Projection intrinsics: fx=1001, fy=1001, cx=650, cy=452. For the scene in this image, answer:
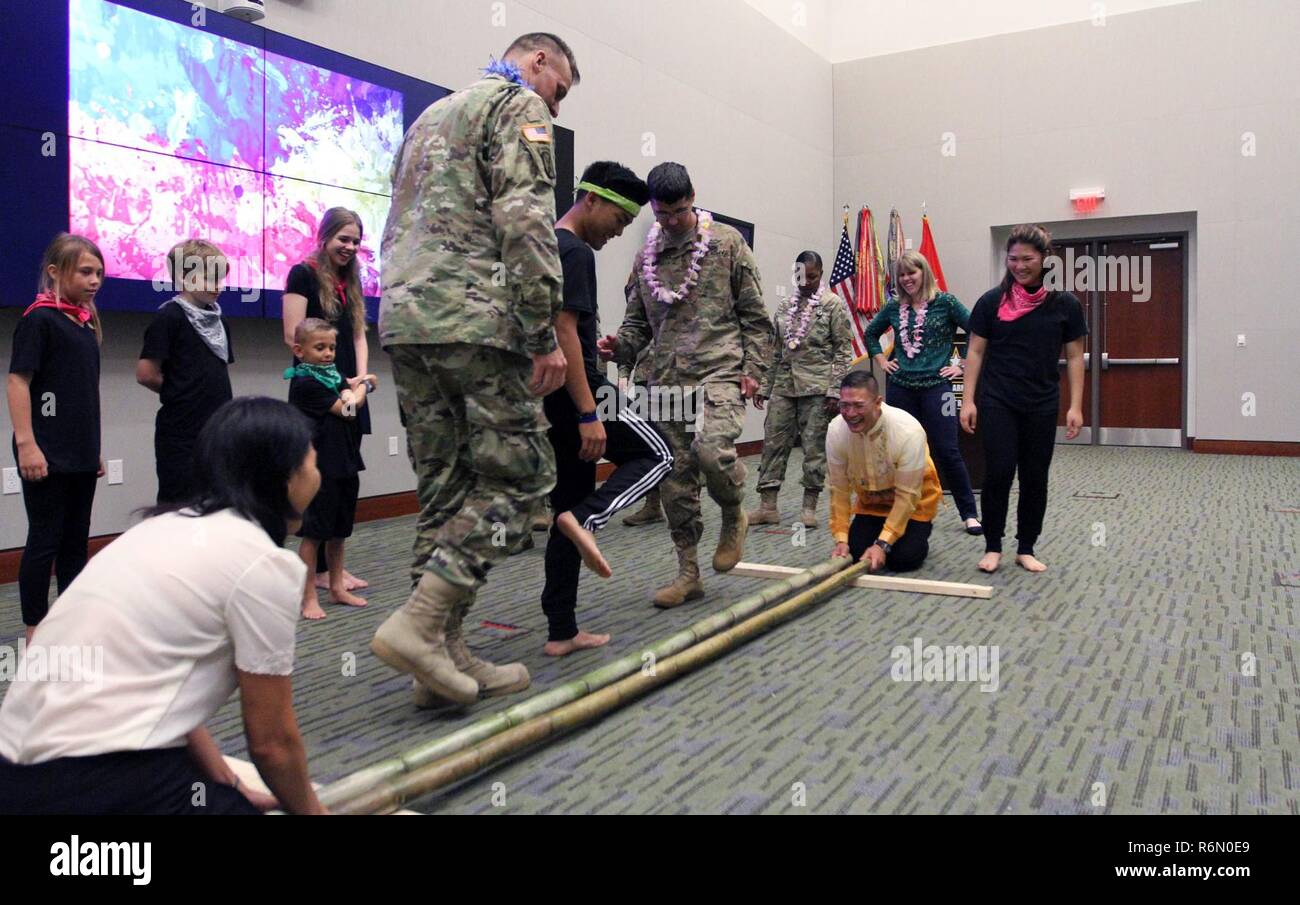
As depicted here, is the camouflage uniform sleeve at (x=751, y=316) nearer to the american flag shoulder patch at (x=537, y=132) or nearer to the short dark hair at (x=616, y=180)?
the short dark hair at (x=616, y=180)

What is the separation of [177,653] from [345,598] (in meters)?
2.23

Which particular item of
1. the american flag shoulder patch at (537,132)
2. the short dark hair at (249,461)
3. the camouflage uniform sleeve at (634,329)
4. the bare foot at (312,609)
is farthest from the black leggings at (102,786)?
the camouflage uniform sleeve at (634,329)

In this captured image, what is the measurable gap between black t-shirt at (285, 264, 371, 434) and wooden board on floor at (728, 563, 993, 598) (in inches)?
61.2

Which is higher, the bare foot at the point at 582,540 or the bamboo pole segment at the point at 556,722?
the bare foot at the point at 582,540

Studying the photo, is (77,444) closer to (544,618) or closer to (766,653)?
(544,618)

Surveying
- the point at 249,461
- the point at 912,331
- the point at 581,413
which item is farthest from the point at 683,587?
the point at 249,461

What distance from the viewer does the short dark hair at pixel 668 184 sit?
3.19m

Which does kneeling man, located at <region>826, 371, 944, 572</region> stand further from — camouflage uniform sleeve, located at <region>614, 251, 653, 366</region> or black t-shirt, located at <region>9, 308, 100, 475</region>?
black t-shirt, located at <region>9, 308, 100, 475</region>

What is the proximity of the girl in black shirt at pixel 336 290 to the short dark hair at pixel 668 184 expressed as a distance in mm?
1009

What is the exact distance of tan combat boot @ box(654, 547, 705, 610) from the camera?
3.37 m

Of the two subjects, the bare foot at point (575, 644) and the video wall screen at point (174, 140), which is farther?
the video wall screen at point (174, 140)

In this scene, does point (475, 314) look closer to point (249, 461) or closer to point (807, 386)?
point (249, 461)

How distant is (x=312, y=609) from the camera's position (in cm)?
325

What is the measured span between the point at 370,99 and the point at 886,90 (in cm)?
693
